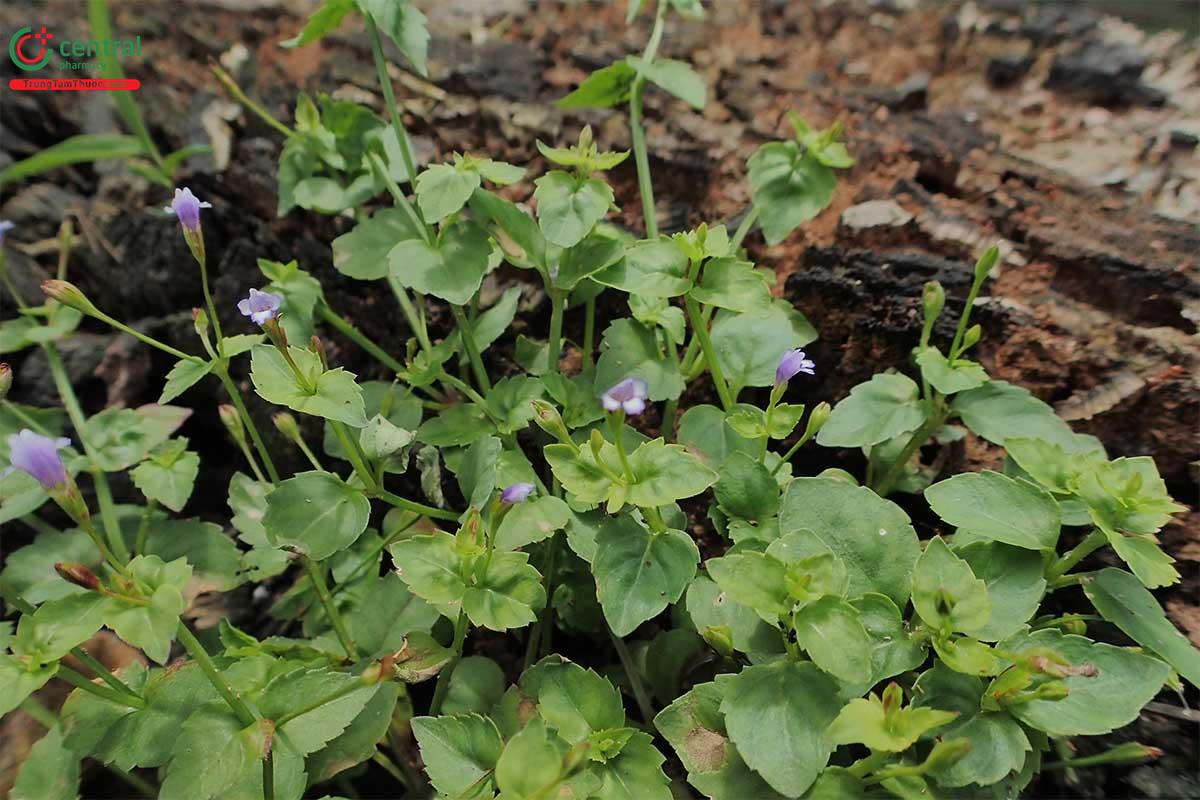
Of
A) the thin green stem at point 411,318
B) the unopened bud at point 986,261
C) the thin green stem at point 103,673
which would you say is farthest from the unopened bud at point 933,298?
the thin green stem at point 103,673

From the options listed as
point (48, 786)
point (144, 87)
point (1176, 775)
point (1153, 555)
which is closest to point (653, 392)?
point (1153, 555)

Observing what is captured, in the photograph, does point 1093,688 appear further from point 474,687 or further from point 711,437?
point 474,687

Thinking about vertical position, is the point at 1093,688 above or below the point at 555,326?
below

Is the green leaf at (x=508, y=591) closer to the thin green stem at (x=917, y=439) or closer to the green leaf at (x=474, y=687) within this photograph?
the green leaf at (x=474, y=687)

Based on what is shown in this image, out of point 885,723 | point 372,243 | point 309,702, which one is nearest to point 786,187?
point 372,243

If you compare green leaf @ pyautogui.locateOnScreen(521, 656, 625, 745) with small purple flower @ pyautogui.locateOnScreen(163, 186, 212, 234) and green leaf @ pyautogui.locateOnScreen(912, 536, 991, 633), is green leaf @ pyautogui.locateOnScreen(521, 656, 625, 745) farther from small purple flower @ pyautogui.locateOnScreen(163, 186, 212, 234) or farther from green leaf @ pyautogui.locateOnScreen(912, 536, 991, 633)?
small purple flower @ pyautogui.locateOnScreen(163, 186, 212, 234)

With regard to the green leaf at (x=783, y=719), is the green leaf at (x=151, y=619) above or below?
above

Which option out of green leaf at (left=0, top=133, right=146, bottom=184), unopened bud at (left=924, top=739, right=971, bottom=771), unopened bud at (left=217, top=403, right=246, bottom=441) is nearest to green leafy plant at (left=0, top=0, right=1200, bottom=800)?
unopened bud at (left=924, top=739, right=971, bottom=771)
